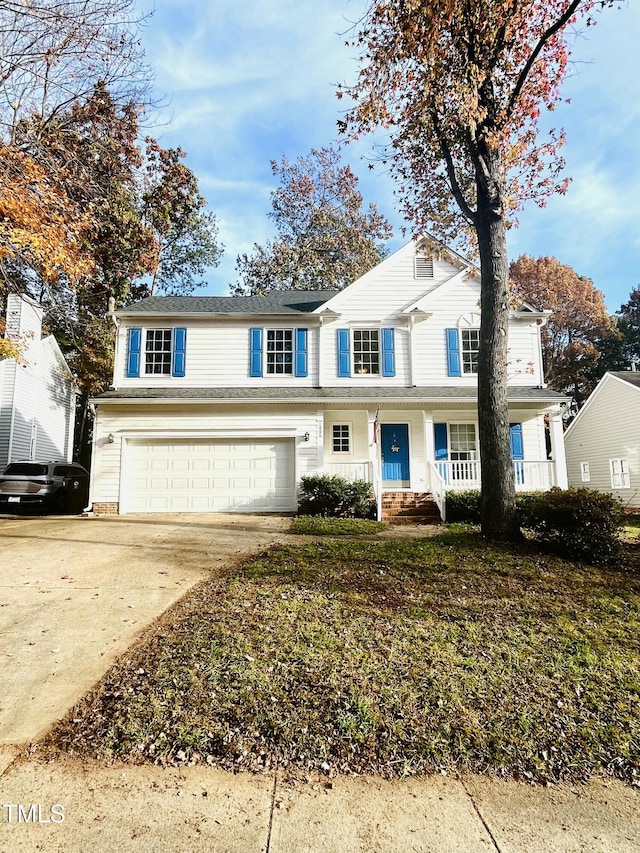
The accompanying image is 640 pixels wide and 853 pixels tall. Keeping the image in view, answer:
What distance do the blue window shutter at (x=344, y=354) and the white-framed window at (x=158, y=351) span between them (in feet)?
16.7

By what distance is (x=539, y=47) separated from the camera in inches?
308

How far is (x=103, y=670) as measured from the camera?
3.52 meters

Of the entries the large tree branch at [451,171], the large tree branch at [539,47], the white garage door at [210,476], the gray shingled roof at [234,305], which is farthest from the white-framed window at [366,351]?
the large tree branch at [539,47]

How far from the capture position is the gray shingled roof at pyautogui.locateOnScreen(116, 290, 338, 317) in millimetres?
14312

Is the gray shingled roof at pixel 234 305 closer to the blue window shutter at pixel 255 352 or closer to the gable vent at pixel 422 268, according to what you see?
the blue window shutter at pixel 255 352

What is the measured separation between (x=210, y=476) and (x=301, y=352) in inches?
179

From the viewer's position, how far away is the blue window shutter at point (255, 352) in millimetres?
14219

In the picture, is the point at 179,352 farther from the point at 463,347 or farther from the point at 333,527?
the point at 463,347

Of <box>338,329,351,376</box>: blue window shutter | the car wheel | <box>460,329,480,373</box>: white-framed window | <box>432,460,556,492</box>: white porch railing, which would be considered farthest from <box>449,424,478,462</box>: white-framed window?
the car wheel

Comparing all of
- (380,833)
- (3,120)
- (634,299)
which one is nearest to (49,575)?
(380,833)

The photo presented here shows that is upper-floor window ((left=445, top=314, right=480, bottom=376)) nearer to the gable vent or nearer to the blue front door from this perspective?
the gable vent

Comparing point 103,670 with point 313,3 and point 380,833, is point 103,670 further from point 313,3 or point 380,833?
point 313,3

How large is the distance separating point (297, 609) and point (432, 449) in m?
9.19

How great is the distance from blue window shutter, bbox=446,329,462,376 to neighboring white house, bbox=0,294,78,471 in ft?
42.2
